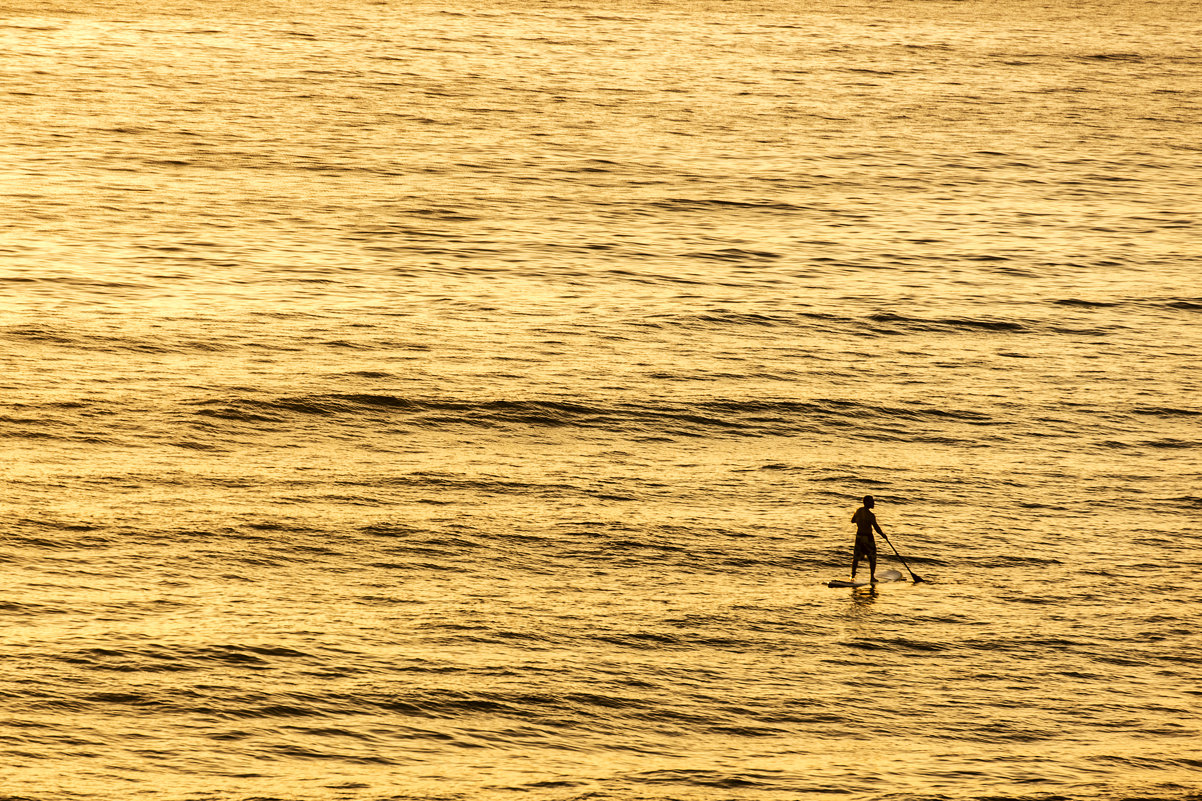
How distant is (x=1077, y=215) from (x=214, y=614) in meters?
39.7

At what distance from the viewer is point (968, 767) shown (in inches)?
925

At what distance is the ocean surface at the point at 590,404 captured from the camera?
80.2 feet

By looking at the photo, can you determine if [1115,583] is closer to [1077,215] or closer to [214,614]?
[214,614]

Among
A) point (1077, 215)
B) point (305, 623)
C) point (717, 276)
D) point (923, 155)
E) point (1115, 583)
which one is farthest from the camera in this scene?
point (923, 155)

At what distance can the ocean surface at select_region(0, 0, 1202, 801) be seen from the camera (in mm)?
24453

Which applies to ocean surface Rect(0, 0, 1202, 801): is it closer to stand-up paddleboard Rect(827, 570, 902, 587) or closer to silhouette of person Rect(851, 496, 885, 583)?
stand-up paddleboard Rect(827, 570, 902, 587)

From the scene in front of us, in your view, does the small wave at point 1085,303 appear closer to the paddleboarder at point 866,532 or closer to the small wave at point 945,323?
the small wave at point 945,323

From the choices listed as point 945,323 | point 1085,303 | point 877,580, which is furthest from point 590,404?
point 1085,303

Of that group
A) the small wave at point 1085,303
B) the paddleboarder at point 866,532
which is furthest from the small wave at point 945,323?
the paddleboarder at point 866,532

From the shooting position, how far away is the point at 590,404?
39.4m

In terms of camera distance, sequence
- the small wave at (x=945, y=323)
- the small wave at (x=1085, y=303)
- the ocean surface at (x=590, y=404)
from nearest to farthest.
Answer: the ocean surface at (x=590, y=404), the small wave at (x=945, y=323), the small wave at (x=1085, y=303)

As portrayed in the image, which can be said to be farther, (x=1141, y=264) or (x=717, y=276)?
(x=1141, y=264)

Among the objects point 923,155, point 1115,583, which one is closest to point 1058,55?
point 923,155

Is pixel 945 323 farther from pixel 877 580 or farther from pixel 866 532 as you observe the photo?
pixel 866 532
